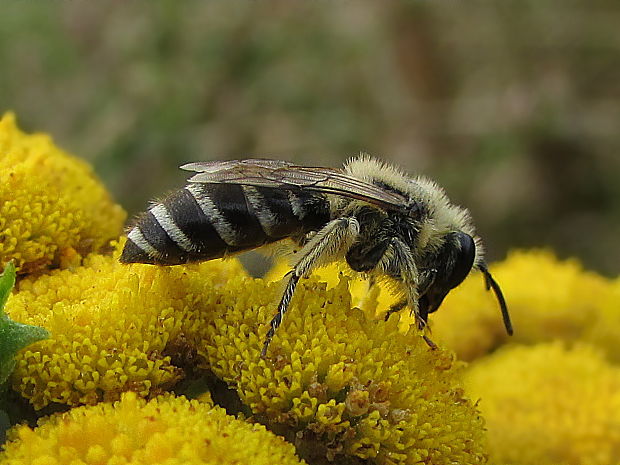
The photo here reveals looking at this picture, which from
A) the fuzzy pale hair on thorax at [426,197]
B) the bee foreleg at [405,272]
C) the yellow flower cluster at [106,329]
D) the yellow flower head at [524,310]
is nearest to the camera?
the yellow flower cluster at [106,329]

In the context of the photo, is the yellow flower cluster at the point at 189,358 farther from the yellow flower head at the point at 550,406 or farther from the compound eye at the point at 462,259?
the yellow flower head at the point at 550,406

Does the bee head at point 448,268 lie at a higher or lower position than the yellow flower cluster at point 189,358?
higher

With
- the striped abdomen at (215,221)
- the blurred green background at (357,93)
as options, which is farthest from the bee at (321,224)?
the blurred green background at (357,93)

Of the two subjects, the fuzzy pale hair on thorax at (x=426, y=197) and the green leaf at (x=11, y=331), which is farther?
the fuzzy pale hair on thorax at (x=426, y=197)

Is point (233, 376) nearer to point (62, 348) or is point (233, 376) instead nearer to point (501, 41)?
point (62, 348)

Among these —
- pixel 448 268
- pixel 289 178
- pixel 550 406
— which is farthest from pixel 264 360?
pixel 550 406

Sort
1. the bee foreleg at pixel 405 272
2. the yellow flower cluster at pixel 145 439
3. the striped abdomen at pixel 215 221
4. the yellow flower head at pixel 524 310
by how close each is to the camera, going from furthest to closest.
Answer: the yellow flower head at pixel 524 310, the bee foreleg at pixel 405 272, the striped abdomen at pixel 215 221, the yellow flower cluster at pixel 145 439

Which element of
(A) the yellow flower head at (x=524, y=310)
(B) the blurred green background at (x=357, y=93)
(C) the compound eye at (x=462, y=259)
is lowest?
(C) the compound eye at (x=462, y=259)

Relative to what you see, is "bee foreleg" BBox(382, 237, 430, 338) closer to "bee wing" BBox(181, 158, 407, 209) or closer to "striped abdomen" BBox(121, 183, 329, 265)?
"bee wing" BBox(181, 158, 407, 209)

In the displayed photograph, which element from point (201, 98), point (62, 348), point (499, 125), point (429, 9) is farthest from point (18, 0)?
point (62, 348)
